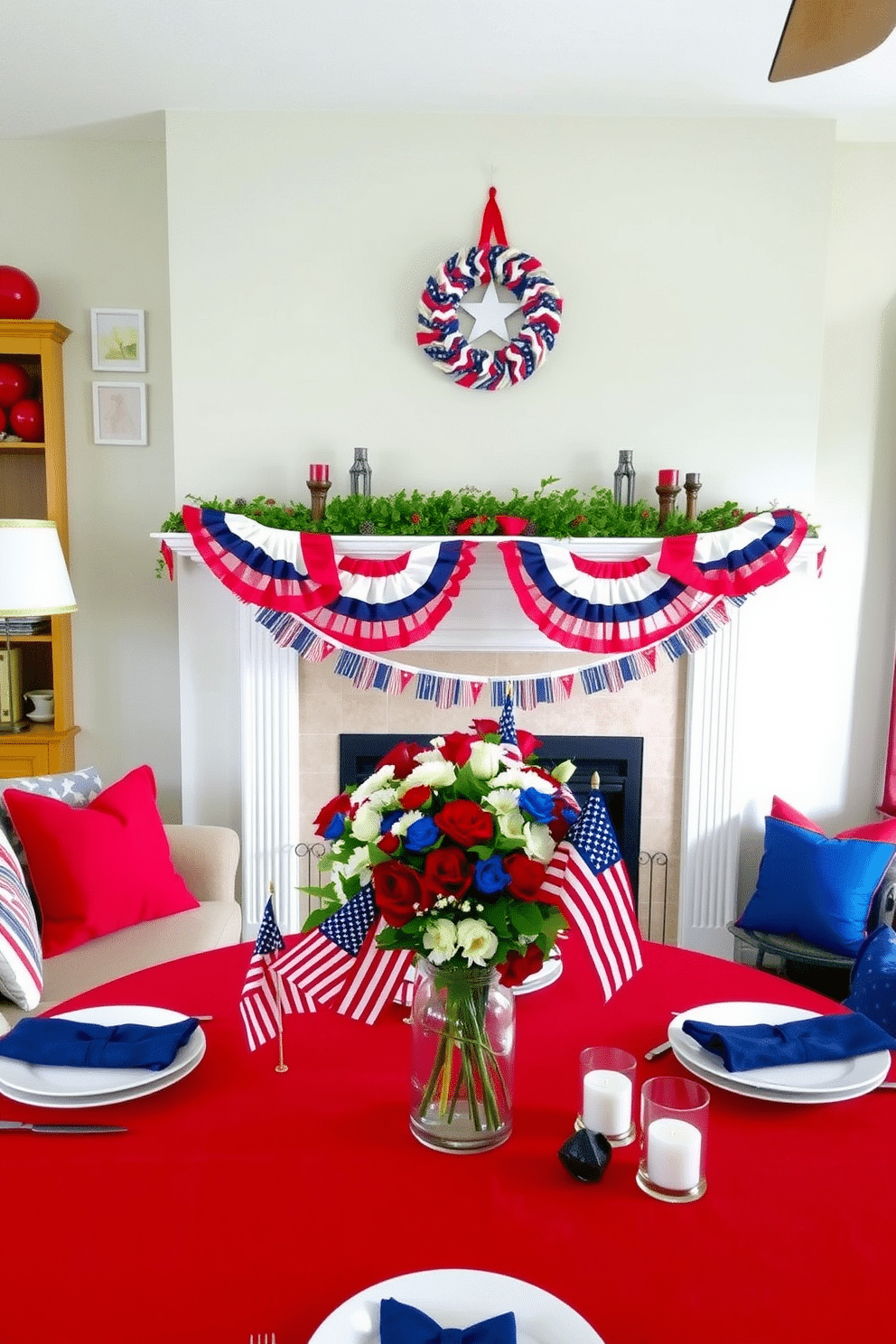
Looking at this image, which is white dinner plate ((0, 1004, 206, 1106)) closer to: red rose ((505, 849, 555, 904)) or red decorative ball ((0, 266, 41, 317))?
red rose ((505, 849, 555, 904))

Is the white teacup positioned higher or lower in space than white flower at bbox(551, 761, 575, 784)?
Answer: lower

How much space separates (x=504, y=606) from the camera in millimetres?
3064

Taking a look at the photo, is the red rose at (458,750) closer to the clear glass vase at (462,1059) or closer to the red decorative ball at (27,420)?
the clear glass vase at (462,1059)

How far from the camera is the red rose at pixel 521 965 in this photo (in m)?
1.13

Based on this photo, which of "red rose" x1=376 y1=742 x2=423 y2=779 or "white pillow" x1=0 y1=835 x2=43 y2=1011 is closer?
"red rose" x1=376 y1=742 x2=423 y2=779

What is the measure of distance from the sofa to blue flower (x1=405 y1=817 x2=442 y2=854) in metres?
1.21

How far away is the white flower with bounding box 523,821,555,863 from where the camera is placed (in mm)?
1114

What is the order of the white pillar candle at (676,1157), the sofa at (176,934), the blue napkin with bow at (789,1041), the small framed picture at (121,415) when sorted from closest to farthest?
the white pillar candle at (676,1157), the blue napkin with bow at (789,1041), the sofa at (176,934), the small framed picture at (121,415)

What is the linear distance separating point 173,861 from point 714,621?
1.65 meters

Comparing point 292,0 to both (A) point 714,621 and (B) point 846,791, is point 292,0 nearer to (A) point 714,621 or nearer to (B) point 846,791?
(A) point 714,621

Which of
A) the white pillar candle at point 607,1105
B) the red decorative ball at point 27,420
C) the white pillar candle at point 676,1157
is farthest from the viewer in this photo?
the red decorative ball at point 27,420

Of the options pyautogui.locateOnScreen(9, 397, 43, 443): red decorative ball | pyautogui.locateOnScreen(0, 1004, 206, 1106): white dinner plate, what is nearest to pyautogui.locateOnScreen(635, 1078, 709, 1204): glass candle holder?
pyautogui.locateOnScreen(0, 1004, 206, 1106): white dinner plate

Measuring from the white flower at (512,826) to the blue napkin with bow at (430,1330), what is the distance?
17.3 inches

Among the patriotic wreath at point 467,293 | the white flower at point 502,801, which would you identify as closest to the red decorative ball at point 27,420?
the patriotic wreath at point 467,293
